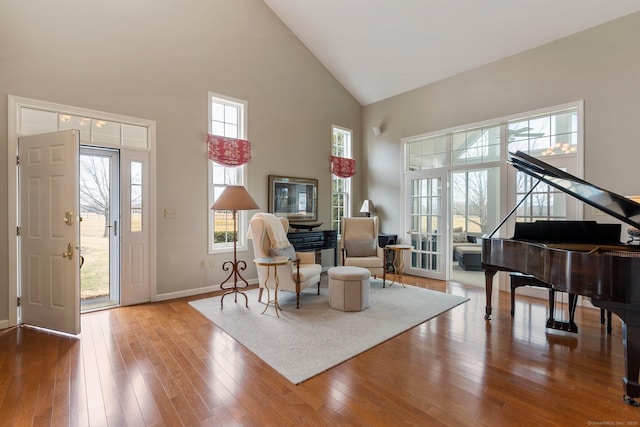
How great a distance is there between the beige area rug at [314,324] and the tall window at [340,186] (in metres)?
2.21

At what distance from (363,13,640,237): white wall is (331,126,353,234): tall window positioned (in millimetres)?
1380

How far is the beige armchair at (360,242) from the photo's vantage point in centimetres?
482

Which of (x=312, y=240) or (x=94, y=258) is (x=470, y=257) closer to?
(x=312, y=240)

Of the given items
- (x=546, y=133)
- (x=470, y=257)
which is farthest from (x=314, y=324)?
(x=470, y=257)

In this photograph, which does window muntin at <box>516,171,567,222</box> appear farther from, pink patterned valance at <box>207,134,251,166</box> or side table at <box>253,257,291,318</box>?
pink patterned valance at <box>207,134,251,166</box>

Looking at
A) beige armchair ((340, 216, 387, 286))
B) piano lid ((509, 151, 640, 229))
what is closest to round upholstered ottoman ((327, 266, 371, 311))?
beige armchair ((340, 216, 387, 286))

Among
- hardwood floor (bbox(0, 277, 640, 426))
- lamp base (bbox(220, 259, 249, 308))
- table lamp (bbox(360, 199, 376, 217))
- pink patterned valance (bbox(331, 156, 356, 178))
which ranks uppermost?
pink patterned valance (bbox(331, 156, 356, 178))

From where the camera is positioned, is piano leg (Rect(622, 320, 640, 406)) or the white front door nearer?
piano leg (Rect(622, 320, 640, 406))

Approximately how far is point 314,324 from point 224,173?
9.11 feet

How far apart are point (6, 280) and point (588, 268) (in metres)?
5.24

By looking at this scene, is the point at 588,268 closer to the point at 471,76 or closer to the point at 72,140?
the point at 471,76

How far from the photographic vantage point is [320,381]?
216 cm

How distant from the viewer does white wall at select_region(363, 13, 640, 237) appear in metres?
3.55

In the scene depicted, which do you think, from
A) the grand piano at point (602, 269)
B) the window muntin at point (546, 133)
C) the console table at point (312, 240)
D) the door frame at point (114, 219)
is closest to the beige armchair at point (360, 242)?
the console table at point (312, 240)
